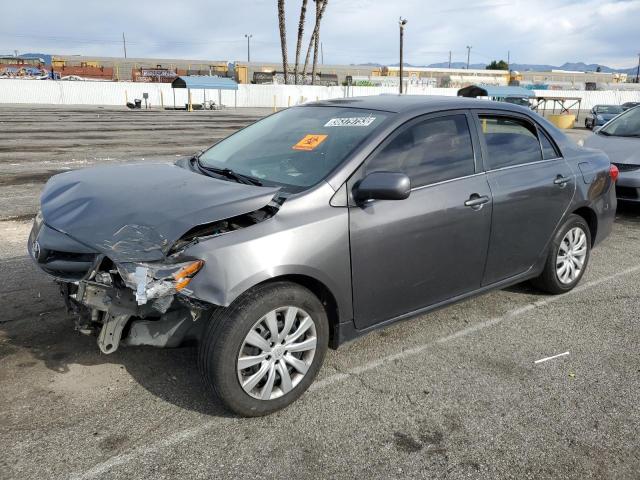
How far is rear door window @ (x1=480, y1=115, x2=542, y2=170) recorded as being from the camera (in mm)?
3936

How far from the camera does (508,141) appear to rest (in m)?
4.12

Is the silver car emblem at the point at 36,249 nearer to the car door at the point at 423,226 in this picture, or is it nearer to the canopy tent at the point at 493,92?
the car door at the point at 423,226

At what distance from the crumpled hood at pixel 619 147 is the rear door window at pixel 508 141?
3931mm

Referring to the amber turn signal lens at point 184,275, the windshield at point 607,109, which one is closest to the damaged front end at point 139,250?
the amber turn signal lens at point 184,275

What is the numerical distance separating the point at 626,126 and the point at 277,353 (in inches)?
313

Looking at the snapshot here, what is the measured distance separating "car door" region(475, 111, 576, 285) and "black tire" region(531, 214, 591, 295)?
0.42 ft

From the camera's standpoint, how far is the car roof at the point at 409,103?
363cm

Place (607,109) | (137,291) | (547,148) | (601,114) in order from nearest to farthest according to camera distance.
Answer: (137,291) → (547,148) → (601,114) → (607,109)

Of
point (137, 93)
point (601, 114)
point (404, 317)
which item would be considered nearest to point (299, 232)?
point (404, 317)

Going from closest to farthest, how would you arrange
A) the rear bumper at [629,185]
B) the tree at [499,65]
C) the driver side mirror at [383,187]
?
1. the driver side mirror at [383,187]
2. the rear bumper at [629,185]
3. the tree at [499,65]

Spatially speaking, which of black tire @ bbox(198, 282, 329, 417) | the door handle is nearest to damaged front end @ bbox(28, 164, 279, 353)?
black tire @ bbox(198, 282, 329, 417)

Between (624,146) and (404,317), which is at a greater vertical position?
(624,146)

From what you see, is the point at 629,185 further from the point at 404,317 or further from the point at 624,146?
the point at 404,317

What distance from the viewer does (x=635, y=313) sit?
14.6 feet
